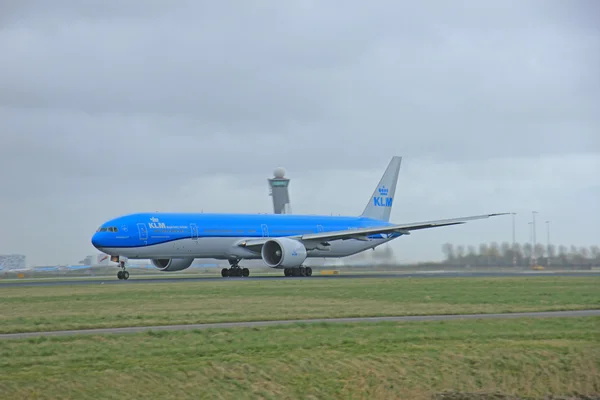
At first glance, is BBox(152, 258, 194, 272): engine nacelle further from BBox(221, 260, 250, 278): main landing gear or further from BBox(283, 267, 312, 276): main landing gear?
BBox(283, 267, 312, 276): main landing gear

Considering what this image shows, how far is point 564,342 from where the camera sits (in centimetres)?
2416

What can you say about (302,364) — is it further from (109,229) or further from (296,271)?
(296,271)

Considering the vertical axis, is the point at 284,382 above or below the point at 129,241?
below

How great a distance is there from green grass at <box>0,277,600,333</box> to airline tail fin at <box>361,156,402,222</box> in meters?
28.1

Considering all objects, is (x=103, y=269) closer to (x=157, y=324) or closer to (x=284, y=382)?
(x=157, y=324)

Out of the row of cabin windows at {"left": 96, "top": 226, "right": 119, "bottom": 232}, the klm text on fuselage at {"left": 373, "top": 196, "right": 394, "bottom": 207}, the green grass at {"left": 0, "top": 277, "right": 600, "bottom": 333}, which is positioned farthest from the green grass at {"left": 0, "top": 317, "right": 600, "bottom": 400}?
the klm text on fuselage at {"left": 373, "top": 196, "right": 394, "bottom": 207}

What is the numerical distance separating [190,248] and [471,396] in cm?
3825

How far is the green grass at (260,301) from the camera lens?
27.6 m

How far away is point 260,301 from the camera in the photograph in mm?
34219

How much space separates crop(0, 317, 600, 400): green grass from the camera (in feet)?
62.0

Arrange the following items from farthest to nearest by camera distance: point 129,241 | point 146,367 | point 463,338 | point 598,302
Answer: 1. point 129,241
2. point 598,302
3. point 463,338
4. point 146,367

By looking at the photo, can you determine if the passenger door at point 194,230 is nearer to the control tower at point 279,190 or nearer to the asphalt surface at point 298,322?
the asphalt surface at point 298,322

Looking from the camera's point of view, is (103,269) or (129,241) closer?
(129,241)

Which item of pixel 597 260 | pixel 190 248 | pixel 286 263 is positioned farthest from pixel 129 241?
pixel 597 260
